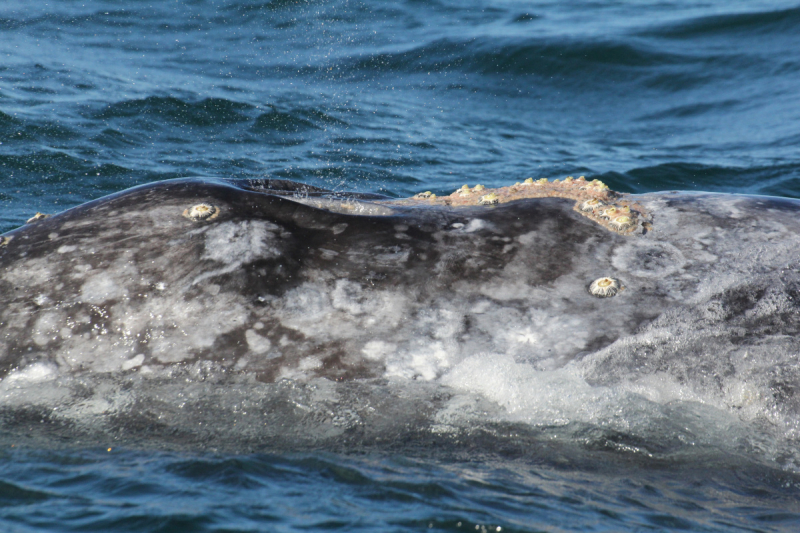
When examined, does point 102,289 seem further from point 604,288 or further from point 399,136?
point 399,136

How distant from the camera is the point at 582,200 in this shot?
4602mm

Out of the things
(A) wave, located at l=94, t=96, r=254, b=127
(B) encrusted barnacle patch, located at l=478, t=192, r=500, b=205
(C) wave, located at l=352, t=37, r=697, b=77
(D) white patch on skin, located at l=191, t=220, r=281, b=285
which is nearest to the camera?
(D) white patch on skin, located at l=191, t=220, r=281, b=285

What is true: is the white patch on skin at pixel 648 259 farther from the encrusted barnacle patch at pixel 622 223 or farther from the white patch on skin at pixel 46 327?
the white patch on skin at pixel 46 327

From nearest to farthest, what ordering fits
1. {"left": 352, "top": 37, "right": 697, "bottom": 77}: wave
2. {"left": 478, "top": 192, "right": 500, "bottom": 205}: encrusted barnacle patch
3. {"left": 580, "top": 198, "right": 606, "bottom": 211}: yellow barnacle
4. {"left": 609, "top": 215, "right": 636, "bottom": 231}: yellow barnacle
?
{"left": 609, "top": 215, "right": 636, "bottom": 231}: yellow barnacle < {"left": 580, "top": 198, "right": 606, "bottom": 211}: yellow barnacle < {"left": 478, "top": 192, "right": 500, "bottom": 205}: encrusted barnacle patch < {"left": 352, "top": 37, "right": 697, "bottom": 77}: wave

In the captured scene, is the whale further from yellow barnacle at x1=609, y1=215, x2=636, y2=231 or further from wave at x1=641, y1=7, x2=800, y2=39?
wave at x1=641, y1=7, x2=800, y2=39

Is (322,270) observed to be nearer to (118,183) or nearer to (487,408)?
(487,408)

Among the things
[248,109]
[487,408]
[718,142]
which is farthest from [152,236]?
[718,142]

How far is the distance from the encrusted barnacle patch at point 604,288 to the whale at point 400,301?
0.04ft

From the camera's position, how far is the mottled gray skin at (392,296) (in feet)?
12.4

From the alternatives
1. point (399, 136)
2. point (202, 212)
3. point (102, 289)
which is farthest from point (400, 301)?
point (399, 136)

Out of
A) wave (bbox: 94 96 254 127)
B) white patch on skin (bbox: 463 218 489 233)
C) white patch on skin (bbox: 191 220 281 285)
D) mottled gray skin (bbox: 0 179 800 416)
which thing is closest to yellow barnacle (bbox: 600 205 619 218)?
mottled gray skin (bbox: 0 179 800 416)

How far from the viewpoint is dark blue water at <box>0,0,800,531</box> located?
126 inches

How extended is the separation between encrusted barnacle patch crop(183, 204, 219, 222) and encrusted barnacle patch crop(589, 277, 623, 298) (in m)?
2.06

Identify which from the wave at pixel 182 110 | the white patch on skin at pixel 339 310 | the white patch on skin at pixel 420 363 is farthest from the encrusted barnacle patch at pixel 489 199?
the wave at pixel 182 110
